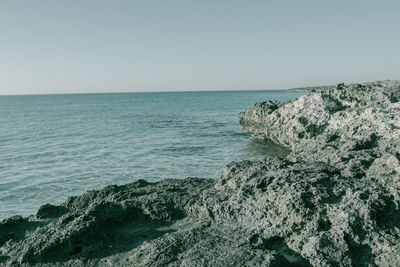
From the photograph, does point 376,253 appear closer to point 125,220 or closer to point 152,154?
point 125,220

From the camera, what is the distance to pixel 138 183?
37.3 feet

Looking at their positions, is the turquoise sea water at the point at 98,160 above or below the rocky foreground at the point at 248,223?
below

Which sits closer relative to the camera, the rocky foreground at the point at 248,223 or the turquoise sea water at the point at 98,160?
the rocky foreground at the point at 248,223

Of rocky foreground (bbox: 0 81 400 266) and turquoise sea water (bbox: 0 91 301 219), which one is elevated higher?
rocky foreground (bbox: 0 81 400 266)

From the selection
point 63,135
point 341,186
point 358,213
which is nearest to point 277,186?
point 341,186

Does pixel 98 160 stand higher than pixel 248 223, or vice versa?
pixel 248 223

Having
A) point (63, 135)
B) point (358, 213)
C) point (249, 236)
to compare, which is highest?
point (358, 213)

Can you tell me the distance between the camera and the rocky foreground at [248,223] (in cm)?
568

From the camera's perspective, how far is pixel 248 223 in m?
6.80

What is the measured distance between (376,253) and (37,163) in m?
20.6

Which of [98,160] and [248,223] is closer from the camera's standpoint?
[248,223]

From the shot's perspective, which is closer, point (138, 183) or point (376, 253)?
point (376, 253)

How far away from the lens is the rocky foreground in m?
5.68

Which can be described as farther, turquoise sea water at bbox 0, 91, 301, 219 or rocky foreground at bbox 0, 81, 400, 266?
turquoise sea water at bbox 0, 91, 301, 219
